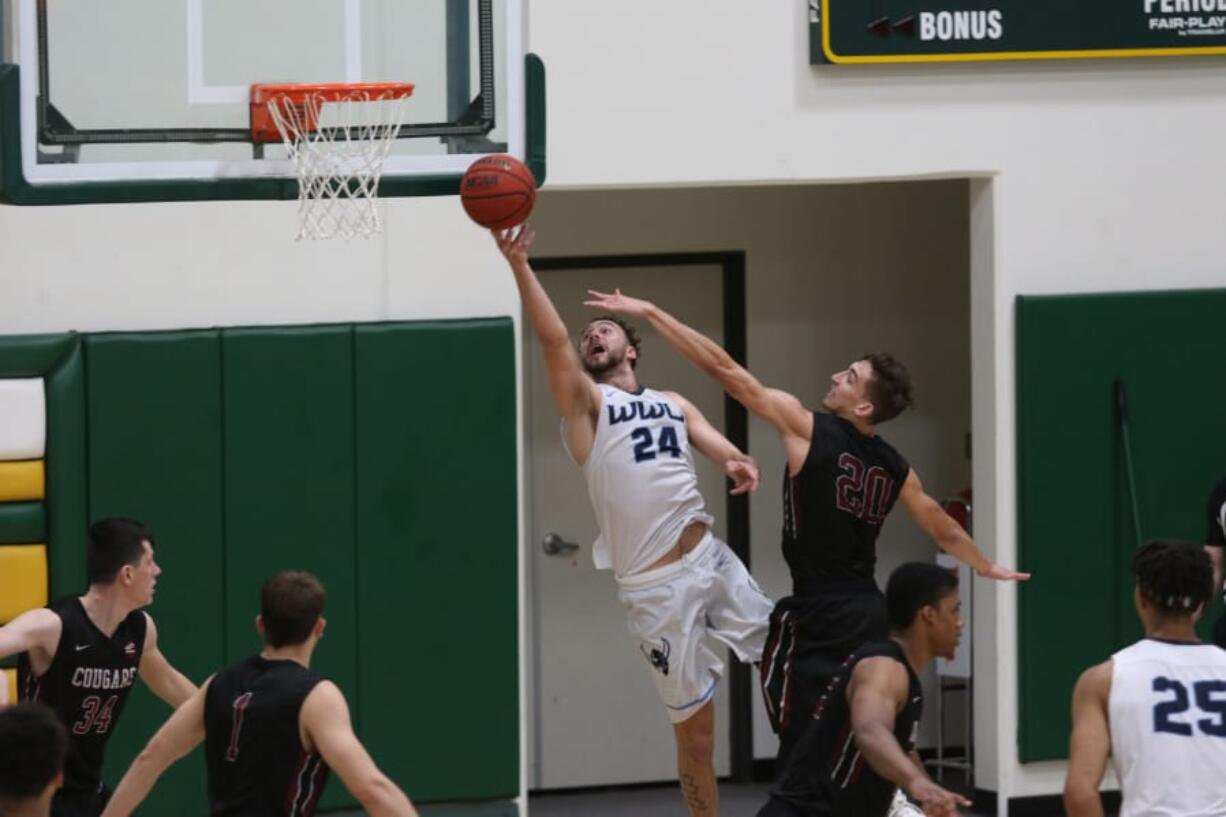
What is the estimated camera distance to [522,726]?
8.35 meters

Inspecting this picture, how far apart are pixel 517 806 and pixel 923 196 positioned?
3.49m

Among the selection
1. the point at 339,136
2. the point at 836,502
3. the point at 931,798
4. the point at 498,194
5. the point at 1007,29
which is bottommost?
the point at 931,798

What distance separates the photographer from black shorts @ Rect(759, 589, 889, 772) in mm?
6648

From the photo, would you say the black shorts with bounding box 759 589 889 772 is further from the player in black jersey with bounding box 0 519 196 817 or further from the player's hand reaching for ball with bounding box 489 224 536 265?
the player in black jersey with bounding box 0 519 196 817

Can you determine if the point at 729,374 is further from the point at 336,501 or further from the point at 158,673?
the point at 158,673

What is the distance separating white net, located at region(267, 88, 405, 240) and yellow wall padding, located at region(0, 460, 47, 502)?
64.8 inches

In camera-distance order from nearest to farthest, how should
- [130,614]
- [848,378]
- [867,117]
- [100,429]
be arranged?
[130,614], [848,378], [100,429], [867,117]

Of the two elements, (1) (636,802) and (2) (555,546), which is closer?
(1) (636,802)

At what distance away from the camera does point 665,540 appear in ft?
23.1

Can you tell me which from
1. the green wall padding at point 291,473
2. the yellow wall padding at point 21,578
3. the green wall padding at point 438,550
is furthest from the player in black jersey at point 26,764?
the green wall padding at point 438,550

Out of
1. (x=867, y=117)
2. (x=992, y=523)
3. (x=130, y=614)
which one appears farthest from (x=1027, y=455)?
(x=130, y=614)

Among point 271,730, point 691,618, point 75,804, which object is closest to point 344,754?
point 271,730

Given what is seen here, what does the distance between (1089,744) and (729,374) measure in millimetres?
2393

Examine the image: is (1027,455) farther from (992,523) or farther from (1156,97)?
(1156,97)
